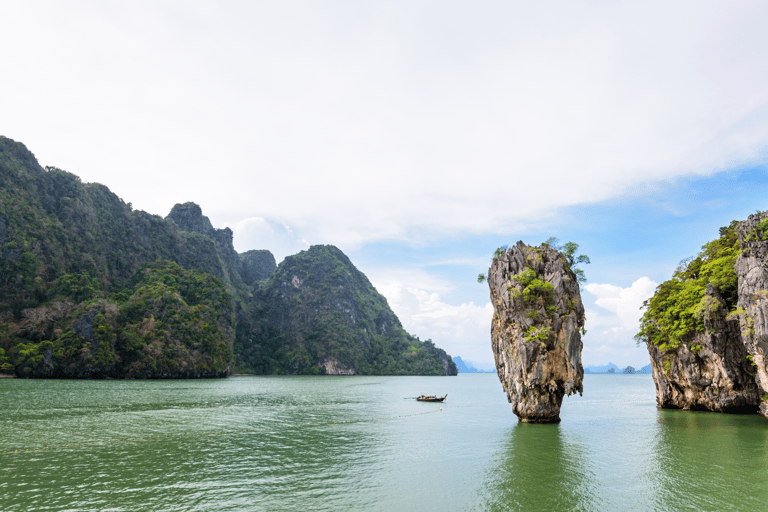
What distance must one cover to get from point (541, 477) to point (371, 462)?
919cm

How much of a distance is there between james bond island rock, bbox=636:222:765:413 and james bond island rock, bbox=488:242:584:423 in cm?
1205

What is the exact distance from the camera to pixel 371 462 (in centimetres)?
2302

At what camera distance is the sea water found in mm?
16594

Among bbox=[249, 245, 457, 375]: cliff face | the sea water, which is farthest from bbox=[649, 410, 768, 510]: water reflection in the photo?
bbox=[249, 245, 457, 375]: cliff face

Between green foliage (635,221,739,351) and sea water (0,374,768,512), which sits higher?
green foliage (635,221,739,351)

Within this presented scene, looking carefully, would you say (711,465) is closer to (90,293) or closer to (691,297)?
(691,297)

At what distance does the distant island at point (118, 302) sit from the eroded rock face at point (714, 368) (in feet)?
339

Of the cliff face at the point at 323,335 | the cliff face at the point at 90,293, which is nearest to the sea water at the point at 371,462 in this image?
the cliff face at the point at 90,293

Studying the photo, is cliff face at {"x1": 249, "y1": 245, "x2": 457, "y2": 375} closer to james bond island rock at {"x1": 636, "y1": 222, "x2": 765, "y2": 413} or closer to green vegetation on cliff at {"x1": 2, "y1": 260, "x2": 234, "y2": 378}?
green vegetation on cliff at {"x1": 2, "y1": 260, "x2": 234, "y2": 378}

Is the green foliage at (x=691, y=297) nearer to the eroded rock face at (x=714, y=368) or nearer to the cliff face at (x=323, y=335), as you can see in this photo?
the eroded rock face at (x=714, y=368)

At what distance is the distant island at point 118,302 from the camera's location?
86.8 metres

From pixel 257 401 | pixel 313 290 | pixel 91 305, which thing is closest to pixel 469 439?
pixel 257 401

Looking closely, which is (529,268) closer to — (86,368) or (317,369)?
(86,368)

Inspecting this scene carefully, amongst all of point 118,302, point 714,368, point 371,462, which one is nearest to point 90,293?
point 118,302
